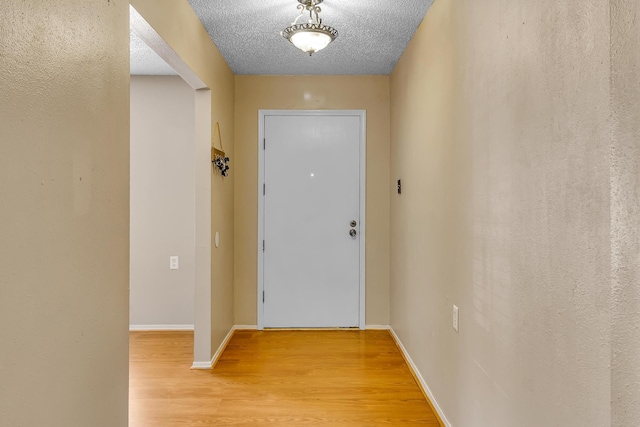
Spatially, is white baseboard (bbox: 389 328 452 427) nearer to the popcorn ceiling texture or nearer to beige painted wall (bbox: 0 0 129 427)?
beige painted wall (bbox: 0 0 129 427)

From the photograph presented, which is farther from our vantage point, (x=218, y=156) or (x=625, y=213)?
(x=218, y=156)

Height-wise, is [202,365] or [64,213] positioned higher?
[64,213]

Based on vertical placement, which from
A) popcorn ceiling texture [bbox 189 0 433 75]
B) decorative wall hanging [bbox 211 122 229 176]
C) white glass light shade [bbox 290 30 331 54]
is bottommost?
decorative wall hanging [bbox 211 122 229 176]

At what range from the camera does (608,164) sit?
3.27 feet

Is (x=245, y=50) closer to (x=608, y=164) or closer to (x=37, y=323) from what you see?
(x=37, y=323)

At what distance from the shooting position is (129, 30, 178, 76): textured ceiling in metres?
3.23

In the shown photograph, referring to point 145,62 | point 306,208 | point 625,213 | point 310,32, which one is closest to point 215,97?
point 145,62

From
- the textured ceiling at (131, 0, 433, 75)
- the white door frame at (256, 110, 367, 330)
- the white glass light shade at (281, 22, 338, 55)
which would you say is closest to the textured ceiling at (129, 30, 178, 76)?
the textured ceiling at (131, 0, 433, 75)

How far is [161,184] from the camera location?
396 centimetres

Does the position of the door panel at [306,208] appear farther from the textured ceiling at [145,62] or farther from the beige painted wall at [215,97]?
the textured ceiling at [145,62]

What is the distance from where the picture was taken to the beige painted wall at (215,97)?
224cm

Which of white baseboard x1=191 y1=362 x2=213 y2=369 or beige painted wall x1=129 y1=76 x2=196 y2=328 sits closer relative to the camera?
white baseboard x1=191 y1=362 x2=213 y2=369

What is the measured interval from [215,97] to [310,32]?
1.09 meters

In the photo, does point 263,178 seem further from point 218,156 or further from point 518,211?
point 518,211
